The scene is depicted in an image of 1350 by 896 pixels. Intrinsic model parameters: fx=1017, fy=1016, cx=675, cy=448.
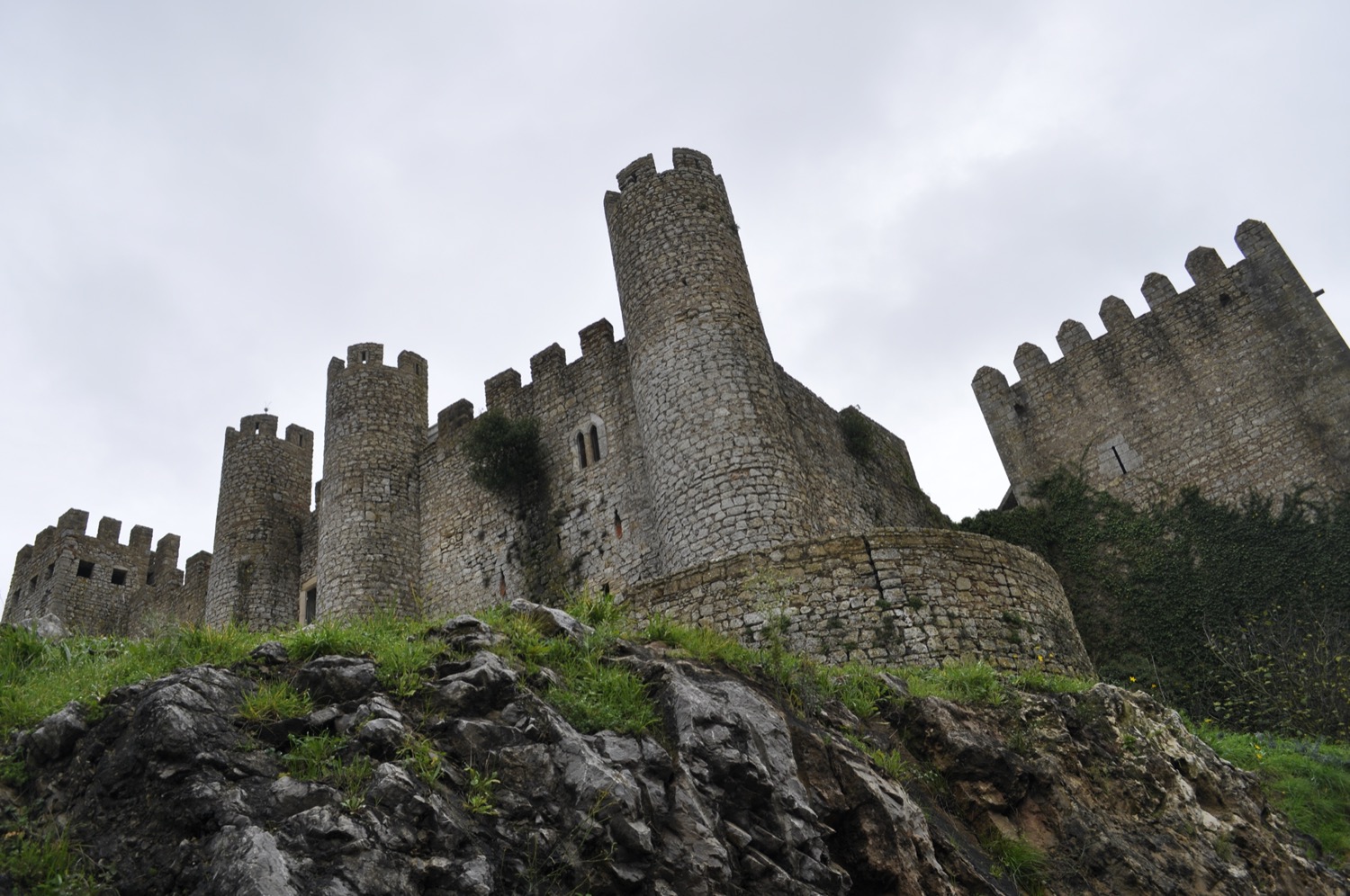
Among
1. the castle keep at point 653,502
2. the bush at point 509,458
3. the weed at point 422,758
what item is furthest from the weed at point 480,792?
the bush at point 509,458

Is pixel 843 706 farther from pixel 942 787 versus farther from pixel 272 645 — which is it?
pixel 272 645

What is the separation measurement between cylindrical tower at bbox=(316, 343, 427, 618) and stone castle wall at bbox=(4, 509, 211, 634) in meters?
9.19

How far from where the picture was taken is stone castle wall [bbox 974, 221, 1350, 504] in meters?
17.0

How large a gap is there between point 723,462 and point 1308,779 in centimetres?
742

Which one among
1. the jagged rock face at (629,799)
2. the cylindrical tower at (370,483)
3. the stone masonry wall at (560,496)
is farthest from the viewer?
the cylindrical tower at (370,483)

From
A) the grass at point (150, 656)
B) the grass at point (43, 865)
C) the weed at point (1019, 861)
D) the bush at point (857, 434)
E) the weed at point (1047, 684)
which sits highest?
the bush at point (857, 434)

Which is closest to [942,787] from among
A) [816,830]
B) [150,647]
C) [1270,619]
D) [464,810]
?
[816,830]

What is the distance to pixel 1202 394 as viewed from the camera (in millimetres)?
18281

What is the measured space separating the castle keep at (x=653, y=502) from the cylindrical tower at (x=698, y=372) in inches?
1.4

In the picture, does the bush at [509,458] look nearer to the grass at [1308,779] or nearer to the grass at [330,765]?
the grass at [1308,779]

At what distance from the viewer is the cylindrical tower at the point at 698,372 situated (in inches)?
532

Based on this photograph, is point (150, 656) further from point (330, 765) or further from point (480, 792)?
point (480, 792)

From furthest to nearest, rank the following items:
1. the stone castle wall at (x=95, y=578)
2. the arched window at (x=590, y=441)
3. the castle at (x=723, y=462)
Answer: the stone castle wall at (x=95, y=578), the arched window at (x=590, y=441), the castle at (x=723, y=462)

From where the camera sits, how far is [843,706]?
24.5 feet
